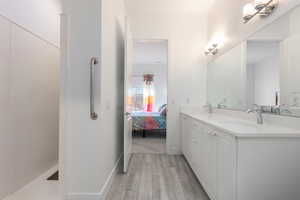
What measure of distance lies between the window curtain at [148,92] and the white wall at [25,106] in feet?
17.9

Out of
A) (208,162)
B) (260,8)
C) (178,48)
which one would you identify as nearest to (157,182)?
(208,162)

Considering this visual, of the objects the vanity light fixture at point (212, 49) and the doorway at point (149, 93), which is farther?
the doorway at point (149, 93)

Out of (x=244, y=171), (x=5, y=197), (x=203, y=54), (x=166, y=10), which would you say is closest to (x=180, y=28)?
(x=166, y=10)

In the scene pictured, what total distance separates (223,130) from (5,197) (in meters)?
2.28

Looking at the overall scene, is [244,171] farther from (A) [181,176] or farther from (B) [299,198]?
(A) [181,176]

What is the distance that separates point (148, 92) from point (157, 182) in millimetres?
6043

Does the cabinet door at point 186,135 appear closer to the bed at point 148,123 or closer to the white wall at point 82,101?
the white wall at point 82,101

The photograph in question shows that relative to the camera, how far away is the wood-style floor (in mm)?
2191

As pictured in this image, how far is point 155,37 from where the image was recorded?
13.1 ft

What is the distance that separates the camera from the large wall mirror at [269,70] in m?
1.67

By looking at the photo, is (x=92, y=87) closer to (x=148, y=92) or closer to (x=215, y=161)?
(x=215, y=161)

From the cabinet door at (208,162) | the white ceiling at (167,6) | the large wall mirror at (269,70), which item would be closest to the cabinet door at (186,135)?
the large wall mirror at (269,70)

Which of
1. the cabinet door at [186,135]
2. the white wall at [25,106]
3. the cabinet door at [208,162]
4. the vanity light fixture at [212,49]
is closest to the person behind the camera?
the cabinet door at [208,162]

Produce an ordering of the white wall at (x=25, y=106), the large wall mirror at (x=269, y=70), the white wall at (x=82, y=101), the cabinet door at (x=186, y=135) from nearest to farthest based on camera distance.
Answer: the large wall mirror at (x=269, y=70) → the white wall at (x=82, y=101) → the white wall at (x=25, y=106) → the cabinet door at (x=186, y=135)
